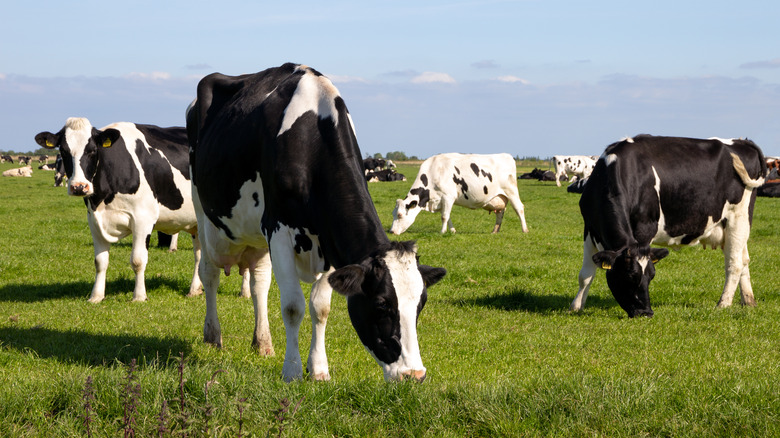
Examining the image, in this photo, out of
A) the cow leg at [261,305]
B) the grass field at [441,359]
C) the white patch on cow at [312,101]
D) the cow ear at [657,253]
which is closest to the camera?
the grass field at [441,359]

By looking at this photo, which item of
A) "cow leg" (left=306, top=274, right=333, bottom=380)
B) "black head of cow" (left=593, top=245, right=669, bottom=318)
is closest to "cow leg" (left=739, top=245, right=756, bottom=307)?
"black head of cow" (left=593, top=245, right=669, bottom=318)

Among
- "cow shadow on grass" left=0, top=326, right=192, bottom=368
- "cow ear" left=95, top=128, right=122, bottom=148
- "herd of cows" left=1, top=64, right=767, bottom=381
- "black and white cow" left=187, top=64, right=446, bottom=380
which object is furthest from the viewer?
"cow ear" left=95, top=128, right=122, bottom=148

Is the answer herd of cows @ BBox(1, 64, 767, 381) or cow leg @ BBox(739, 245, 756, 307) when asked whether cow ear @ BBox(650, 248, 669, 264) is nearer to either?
herd of cows @ BBox(1, 64, 767, 381)

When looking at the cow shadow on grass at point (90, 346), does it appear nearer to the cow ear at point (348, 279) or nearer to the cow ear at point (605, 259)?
the cow ear at point (348, 279)

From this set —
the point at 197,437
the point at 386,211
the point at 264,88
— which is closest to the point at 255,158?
the point at 264,88

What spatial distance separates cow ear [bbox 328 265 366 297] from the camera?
488 centimetres

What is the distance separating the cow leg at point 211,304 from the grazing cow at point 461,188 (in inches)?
555

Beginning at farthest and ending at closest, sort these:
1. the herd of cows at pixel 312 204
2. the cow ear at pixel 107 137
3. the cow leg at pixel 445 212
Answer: the cow leg at pixel 445 212 < the cow ear at pixel 107 137 < the herd of cows at pixel 312 204

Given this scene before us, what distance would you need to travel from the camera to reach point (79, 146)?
33.9 feet

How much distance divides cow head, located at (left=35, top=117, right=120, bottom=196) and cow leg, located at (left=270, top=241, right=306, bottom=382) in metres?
5.29

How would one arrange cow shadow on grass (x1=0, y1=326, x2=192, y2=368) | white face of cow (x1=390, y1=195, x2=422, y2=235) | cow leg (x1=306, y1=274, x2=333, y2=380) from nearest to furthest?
cow leg (x1=306, y1=274, x2=333, y2=380), cow shadow on grass (x1=0, y1=326, x2=192, y2=368), white face of cow (x1=390, y1=195, x2=422, y2=235)

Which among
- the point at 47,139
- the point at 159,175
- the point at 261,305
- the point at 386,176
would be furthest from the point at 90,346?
the point at 386,176

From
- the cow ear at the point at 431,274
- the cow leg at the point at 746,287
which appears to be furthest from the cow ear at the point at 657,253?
the cow ear at the point at 431,274

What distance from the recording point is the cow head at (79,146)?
1014 cm
